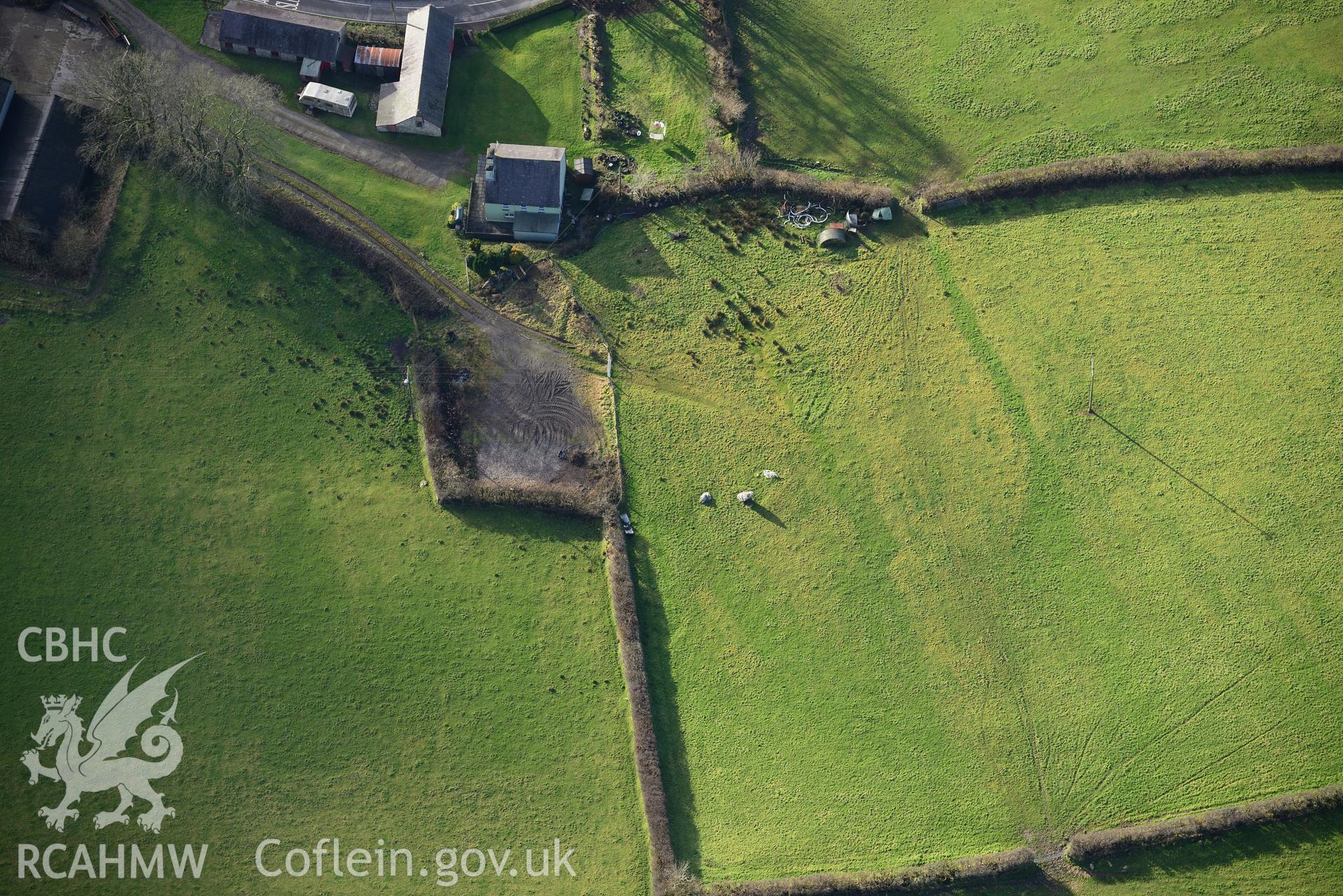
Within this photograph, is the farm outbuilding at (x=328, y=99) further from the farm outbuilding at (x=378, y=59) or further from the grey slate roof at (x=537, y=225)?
the grey slate roof at (x=537, y=225)

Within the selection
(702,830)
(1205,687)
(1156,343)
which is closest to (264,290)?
(702,830)

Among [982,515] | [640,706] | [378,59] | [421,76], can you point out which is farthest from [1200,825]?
[378,59]

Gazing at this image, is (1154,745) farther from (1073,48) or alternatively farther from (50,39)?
(50,39)

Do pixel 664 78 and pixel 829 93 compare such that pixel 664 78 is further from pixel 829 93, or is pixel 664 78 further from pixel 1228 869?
pixel 1228 869

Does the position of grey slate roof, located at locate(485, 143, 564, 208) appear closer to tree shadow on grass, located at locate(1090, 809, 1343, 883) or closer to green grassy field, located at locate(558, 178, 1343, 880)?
green grassy field, located at locate(558, 178, 1343, 880)

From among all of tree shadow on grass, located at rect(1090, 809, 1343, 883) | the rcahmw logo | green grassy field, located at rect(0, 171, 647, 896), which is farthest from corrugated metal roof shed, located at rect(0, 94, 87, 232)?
tree shadow on grass, located at rect(1090, 809, 1343, 883)
